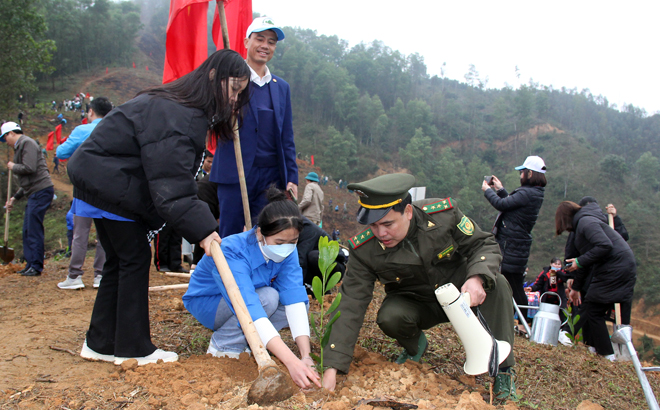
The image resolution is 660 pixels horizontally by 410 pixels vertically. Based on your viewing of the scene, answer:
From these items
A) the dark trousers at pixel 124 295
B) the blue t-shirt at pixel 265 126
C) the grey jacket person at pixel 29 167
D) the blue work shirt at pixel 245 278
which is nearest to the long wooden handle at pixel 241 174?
the blue t-shirt at pixel 265 126

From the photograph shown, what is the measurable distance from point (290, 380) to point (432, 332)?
1781 mm

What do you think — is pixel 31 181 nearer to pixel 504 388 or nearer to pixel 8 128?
pixel 8 128

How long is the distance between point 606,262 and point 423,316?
273cm

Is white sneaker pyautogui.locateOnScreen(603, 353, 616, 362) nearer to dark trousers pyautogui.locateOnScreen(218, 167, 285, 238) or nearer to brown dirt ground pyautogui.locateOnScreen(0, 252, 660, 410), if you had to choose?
brown dirt ground pyautogui.locateOnScreen(0, 252, 660, 410)

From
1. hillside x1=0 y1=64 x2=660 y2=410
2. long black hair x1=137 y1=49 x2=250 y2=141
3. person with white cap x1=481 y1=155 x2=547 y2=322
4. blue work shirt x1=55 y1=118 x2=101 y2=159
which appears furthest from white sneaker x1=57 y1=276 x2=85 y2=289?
person with white cap x1=481 y1=155 x2=547 y2=322

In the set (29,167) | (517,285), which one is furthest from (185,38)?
(517,285)

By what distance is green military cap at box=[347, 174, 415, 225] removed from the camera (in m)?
2.05

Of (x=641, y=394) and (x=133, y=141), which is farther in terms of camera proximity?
(x=641, y=394)

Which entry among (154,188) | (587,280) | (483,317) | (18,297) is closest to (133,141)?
(154,188)

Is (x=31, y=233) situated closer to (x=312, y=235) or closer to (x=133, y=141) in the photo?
(x=312, y=235)

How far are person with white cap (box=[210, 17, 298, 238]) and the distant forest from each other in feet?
97.8

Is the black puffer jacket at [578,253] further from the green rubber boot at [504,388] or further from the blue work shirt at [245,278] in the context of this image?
the blue work shirt at [245,278]

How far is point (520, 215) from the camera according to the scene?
4.64 meters

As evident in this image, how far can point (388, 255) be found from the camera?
2.30 metres
